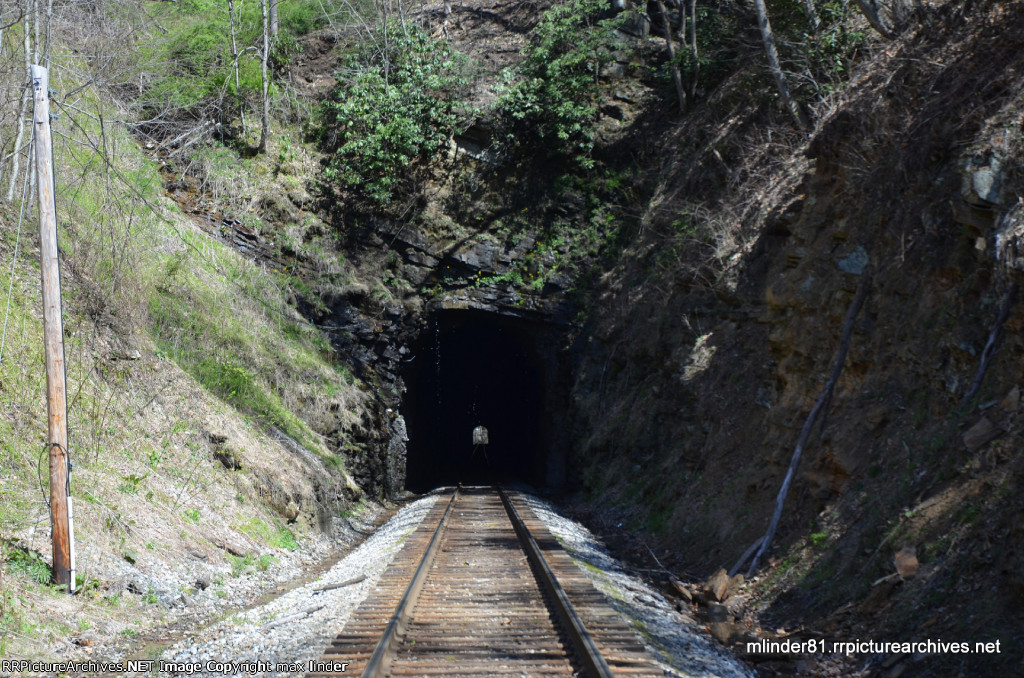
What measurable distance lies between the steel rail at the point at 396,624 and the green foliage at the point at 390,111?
13790 mm

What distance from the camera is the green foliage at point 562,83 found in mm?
21469

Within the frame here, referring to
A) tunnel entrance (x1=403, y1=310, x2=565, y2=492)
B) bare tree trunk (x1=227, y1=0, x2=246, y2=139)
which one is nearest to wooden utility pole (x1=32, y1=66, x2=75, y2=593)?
bare tree trunk (x1=227, y1=0, x2=246, y2=139)

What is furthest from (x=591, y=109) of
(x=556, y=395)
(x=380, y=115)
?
(x=556, y=395)

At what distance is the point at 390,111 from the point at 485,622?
17.8m

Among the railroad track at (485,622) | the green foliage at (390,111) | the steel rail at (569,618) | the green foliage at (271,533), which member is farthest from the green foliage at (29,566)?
the green foliage at (390,111)

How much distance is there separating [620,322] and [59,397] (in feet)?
45.4

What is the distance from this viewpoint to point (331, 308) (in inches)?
731

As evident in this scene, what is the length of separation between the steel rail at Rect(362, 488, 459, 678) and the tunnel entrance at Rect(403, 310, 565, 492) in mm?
12981

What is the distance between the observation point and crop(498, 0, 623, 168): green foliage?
70.4ft

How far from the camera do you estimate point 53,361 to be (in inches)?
264

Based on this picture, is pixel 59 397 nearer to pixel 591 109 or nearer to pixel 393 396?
pixel 393 396

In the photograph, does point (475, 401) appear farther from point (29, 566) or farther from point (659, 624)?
point (29, 566)

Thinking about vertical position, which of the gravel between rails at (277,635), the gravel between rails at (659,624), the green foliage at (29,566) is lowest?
the gravel between rails at (659,624)

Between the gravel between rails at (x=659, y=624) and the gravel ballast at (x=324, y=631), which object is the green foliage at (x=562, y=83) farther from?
the gravel ballast at (x=324, y=631)
